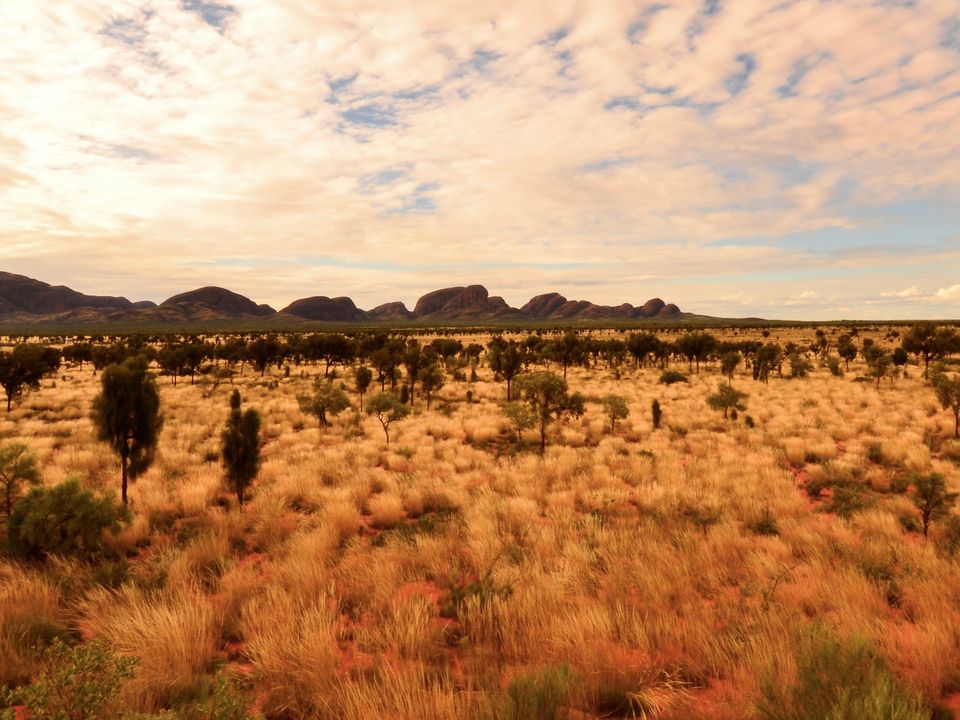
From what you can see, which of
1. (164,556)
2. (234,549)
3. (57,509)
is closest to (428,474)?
(234,549)

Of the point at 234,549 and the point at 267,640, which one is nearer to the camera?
the point at 267,640

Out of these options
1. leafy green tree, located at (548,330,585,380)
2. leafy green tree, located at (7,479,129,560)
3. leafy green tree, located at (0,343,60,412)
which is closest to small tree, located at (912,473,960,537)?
leafy green tree, located at (7,479,129,560)

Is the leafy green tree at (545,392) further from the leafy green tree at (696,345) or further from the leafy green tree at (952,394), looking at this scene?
the leafy green tree at (696,345)

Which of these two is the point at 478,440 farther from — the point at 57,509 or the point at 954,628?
the point at 954,628

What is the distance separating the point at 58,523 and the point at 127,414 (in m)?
3.21

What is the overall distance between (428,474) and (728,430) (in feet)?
46.4

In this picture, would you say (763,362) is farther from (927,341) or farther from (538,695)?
(538,695)

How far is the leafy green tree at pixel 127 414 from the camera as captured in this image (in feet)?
33.7

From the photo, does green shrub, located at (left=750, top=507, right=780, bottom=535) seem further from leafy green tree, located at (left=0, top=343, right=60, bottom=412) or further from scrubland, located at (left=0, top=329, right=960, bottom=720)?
leafy green tree, located at (left=0, top=343, right=60, bottom=412)

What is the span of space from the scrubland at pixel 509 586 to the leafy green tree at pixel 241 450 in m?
0.60

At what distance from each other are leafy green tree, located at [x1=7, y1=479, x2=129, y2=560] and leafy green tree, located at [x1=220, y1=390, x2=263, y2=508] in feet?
10.8

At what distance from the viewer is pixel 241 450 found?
11.7m

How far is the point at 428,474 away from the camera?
45.3ft

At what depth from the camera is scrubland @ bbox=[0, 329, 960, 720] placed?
435 centimetres
